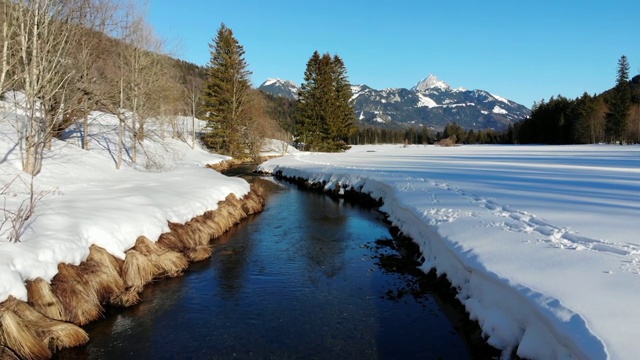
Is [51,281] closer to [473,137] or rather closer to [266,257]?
[266,257]

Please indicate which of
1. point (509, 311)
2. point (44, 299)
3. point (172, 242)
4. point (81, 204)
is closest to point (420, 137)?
point (172, 242)

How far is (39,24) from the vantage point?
12.4 meters

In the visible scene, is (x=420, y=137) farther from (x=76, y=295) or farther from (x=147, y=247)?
(x=76, y=295)

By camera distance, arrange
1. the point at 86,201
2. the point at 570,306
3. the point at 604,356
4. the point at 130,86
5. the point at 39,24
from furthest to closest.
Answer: the point at 130,86
the point at 39,24
the point at 86,201
the point at 570,306
the point at 604,356

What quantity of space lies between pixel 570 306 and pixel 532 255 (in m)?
2.04

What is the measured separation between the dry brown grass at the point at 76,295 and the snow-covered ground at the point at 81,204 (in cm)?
17

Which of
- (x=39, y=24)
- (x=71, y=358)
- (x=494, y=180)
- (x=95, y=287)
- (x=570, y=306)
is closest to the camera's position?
(x=570, y=306)

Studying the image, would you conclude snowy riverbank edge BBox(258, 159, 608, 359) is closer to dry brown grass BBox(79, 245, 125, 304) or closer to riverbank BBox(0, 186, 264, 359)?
riverbank BBox(0, 186, 264, 359)

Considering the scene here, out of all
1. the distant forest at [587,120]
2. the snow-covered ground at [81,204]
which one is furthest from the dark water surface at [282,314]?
the distant forest at [587,120]

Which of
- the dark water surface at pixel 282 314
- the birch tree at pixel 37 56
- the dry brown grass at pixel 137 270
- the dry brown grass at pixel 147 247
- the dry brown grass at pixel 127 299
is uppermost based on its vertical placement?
the birch tree at pixel 37 56

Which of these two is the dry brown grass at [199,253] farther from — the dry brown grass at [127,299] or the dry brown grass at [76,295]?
the dry brown grass at [76,295]

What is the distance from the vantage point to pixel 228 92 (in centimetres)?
4288

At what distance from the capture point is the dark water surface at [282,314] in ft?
19.6

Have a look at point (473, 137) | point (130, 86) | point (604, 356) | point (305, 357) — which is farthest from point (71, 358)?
point (473, 137)
